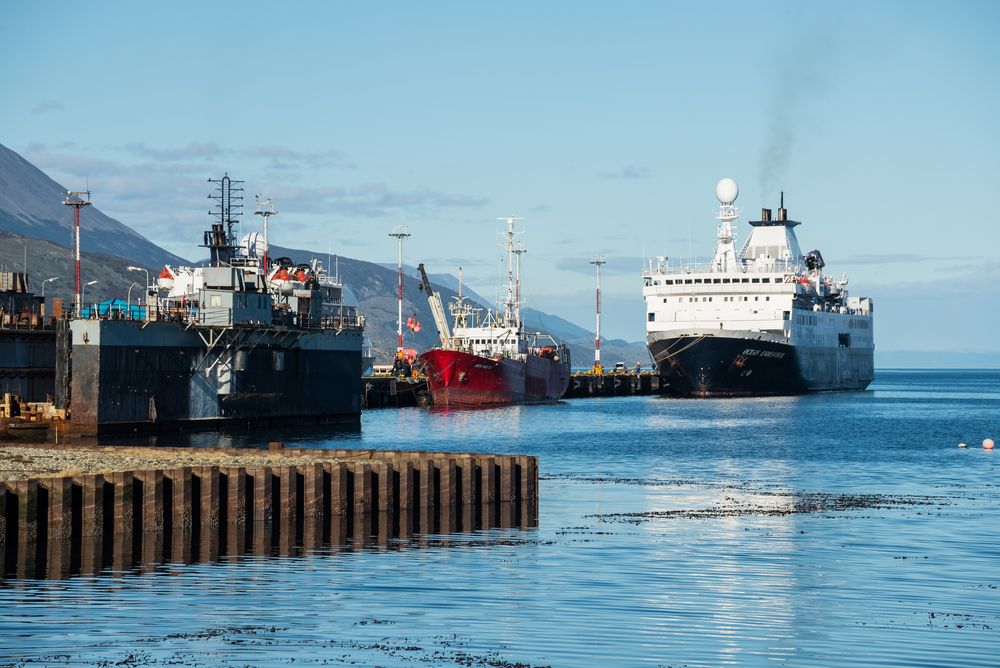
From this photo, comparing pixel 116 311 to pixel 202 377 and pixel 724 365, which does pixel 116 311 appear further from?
pixel 724 365

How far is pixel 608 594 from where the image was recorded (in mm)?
25297

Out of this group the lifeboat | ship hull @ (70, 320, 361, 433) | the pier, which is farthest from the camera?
the pier

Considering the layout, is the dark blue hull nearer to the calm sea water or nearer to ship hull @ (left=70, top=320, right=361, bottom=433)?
ship hull @ (left=70, top=320, right=361, bottom=433)

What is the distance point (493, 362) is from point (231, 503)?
6827cm

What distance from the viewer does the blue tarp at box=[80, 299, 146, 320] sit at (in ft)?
201

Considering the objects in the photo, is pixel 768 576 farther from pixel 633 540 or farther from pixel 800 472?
pixel 800 472

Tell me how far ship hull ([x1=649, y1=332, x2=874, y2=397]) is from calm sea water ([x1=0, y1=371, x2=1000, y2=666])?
69779 mm

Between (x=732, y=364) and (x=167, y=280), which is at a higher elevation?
(x=167, y=280)

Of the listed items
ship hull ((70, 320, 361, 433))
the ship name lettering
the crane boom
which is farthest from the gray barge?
the ship name lettering

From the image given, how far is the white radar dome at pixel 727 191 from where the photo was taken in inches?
5408

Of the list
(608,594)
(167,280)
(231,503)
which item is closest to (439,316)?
(167,280)

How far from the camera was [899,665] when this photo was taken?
19875 mm

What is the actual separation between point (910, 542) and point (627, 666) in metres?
15.4

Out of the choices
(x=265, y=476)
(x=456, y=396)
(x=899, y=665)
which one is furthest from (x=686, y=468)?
(x=456, y=396)
